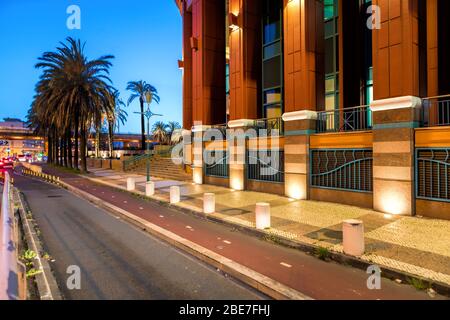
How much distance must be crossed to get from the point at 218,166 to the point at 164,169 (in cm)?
1000

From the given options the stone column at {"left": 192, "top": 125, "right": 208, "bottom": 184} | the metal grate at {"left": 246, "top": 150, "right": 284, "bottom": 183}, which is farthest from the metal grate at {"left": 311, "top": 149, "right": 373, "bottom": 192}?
the stone column at {"left": 192, "top": 125, "right": 208, "bottom": 184}

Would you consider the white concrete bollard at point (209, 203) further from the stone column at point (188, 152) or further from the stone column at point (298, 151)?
the stone column at point (188, 152)

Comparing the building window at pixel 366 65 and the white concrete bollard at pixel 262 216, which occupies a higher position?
the building window at pixel 366 65

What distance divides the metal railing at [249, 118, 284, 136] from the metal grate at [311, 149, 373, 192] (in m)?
3.66

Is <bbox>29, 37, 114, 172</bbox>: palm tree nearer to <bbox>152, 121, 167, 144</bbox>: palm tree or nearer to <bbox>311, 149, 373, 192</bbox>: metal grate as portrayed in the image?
<bbox>311, 149, 373, 192</bbox>: metal grate

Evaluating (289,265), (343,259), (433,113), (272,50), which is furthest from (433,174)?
(272,50)

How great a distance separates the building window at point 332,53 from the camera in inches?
695

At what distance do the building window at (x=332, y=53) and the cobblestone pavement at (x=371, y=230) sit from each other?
751 centimetres

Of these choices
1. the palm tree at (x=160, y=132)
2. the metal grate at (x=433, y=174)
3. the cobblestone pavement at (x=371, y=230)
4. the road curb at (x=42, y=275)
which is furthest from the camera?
the palm tree at (x=160, y=132)

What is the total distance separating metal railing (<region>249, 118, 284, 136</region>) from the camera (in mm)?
17625

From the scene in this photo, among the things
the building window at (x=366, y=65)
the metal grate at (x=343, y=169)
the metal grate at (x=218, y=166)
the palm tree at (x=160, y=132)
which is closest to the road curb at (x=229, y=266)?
the metal grate at (x=343, y=169)

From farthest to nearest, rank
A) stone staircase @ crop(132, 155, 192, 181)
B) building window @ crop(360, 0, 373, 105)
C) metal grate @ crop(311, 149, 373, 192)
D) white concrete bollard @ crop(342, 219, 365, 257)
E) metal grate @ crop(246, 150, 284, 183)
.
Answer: stone staircase @ crop(132, 155, 192, 181) < building window @ crop(360, 0, 373, 105) < metal grate @ crop(246, 150, 284, 183) < metal grate @ crop(311, 149, 373, 192) < white concrete bollard @ crop(342, 219, 365, 257)
